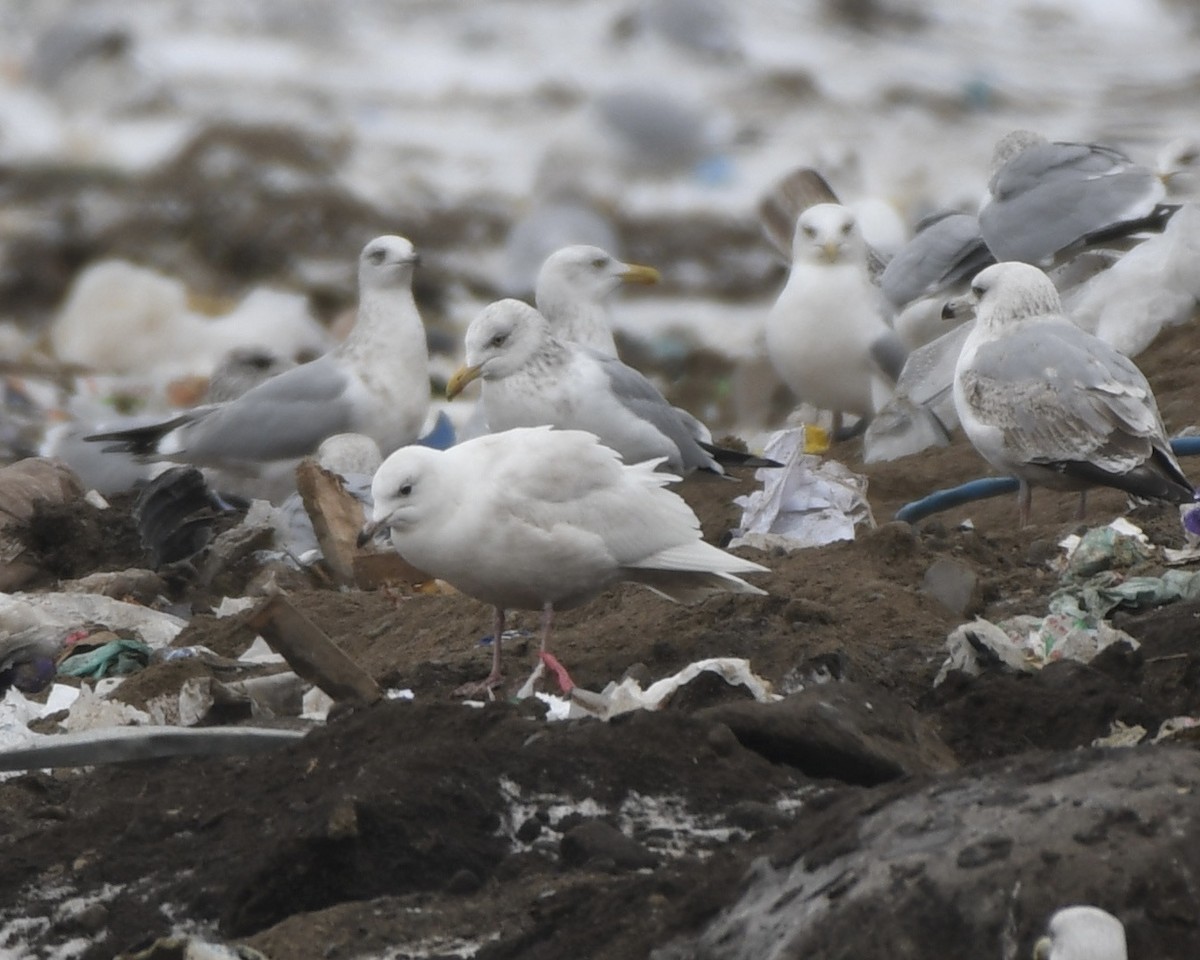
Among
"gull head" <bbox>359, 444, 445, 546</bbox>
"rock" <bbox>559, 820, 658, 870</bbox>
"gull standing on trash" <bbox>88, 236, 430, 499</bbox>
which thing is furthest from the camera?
"gull standing on trash" <bbox>88, 236, 430, 499</bbox>

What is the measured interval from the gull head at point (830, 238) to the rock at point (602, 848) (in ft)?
15.9

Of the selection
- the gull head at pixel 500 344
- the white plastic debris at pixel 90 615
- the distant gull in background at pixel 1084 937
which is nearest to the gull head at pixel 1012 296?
the gull head at pixel 500 344

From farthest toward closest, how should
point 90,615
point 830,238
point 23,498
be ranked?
point 830,238
point 23,498
point 90,615

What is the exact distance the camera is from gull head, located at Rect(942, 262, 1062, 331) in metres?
6.16

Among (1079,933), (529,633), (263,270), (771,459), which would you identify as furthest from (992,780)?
(263,270)

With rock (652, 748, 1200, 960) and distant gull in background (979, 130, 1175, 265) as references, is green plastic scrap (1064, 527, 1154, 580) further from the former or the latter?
distant gull in background (979, 130, 1175, 265)

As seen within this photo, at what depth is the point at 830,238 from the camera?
7844 mm

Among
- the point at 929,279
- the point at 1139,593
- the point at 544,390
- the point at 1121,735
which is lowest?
the point at 929,279

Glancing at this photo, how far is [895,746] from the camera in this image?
350 centimetres

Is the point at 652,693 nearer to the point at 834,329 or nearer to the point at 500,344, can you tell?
the point at 500,344

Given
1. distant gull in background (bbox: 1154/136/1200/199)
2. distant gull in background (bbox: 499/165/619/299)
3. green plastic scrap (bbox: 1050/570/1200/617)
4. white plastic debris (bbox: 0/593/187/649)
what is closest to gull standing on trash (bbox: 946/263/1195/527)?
green plastic scrap (bbox: 1050/570/1200/617)

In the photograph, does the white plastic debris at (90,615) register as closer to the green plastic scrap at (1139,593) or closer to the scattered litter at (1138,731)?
the green plastic scrap at (1139,593)

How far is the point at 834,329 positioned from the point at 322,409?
185cm

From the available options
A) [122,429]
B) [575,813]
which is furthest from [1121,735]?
[122,429]
